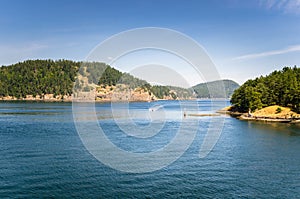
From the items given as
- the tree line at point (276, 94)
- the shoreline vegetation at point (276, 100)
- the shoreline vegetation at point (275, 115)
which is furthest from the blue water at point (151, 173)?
the tree line at point (276, 94)

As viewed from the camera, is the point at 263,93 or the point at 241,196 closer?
the point at 241,196

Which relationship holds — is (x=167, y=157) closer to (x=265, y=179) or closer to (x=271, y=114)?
(x=265, y=179)

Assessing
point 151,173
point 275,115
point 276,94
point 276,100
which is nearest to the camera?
point 151,173

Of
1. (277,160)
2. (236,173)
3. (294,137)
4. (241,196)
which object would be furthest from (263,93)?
(241,196)

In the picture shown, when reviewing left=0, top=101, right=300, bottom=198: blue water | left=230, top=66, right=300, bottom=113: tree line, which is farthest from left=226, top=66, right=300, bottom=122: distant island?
left=0, top=101, right=300, bottom=198: blue water

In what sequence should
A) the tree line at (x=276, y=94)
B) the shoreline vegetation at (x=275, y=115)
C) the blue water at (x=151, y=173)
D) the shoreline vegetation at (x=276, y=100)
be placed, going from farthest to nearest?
1. the tree line at (x=276, y=94)
2. the shoreline vegetation at (x=276, y=100)
3. the shoreline vegetation at (x=275, y=115)
4. the blue water at (x=151, y=173)

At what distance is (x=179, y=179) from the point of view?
43.8 metres

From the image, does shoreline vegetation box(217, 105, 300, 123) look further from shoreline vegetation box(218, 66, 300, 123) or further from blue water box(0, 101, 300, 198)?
blue water box(0, 101, 300, 198)

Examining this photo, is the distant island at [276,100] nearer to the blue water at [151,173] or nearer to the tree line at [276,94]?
the tree line at [276,94]

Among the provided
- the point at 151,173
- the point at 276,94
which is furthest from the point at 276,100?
the point at 151,173

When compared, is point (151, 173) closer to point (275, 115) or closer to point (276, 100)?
point (275, 115)

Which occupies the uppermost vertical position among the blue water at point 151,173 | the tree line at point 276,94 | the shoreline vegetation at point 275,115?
the tree line at point 276,94

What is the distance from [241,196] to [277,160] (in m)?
23.1

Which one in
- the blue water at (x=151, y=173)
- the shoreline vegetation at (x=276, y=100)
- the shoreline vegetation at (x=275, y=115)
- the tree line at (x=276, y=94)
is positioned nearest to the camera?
the blue water at (x=151, y=173)
